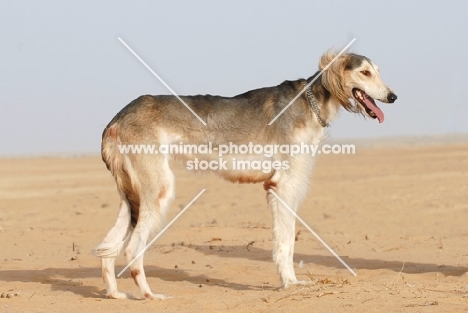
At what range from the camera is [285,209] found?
8.63 metres

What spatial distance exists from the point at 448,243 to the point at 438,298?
6.28 meters

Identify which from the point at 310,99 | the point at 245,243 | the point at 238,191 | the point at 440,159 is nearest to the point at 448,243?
the point at 245,243

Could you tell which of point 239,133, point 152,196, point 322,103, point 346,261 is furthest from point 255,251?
point 152,196

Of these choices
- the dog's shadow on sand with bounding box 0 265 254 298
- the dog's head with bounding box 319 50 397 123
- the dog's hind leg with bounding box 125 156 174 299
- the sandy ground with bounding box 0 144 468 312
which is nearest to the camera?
the sandy ground with bounding box 0 144 468 312

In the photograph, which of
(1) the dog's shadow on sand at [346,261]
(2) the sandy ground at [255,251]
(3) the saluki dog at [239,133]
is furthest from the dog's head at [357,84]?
(1) the dog's shadow on sand at [346,261]

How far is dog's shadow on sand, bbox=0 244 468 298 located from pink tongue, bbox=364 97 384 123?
222cm

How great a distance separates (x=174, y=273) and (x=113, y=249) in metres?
2.10

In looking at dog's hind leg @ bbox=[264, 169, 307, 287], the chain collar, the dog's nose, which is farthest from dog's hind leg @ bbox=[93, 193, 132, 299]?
the dog's nose

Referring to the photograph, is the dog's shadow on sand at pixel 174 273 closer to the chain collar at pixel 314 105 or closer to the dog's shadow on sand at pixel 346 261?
the dog's shadow on sand at pixel 346 261

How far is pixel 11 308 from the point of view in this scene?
736 centimetres

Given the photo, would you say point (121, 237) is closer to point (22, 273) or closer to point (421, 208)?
point (22, 273)

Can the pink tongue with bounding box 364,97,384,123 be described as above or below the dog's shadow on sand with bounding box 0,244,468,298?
above

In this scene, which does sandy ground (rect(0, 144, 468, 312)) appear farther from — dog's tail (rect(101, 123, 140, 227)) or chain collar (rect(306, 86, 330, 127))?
chain collar (rect(306, 86, 330, 127))

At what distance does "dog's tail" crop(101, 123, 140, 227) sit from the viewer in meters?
8.34
